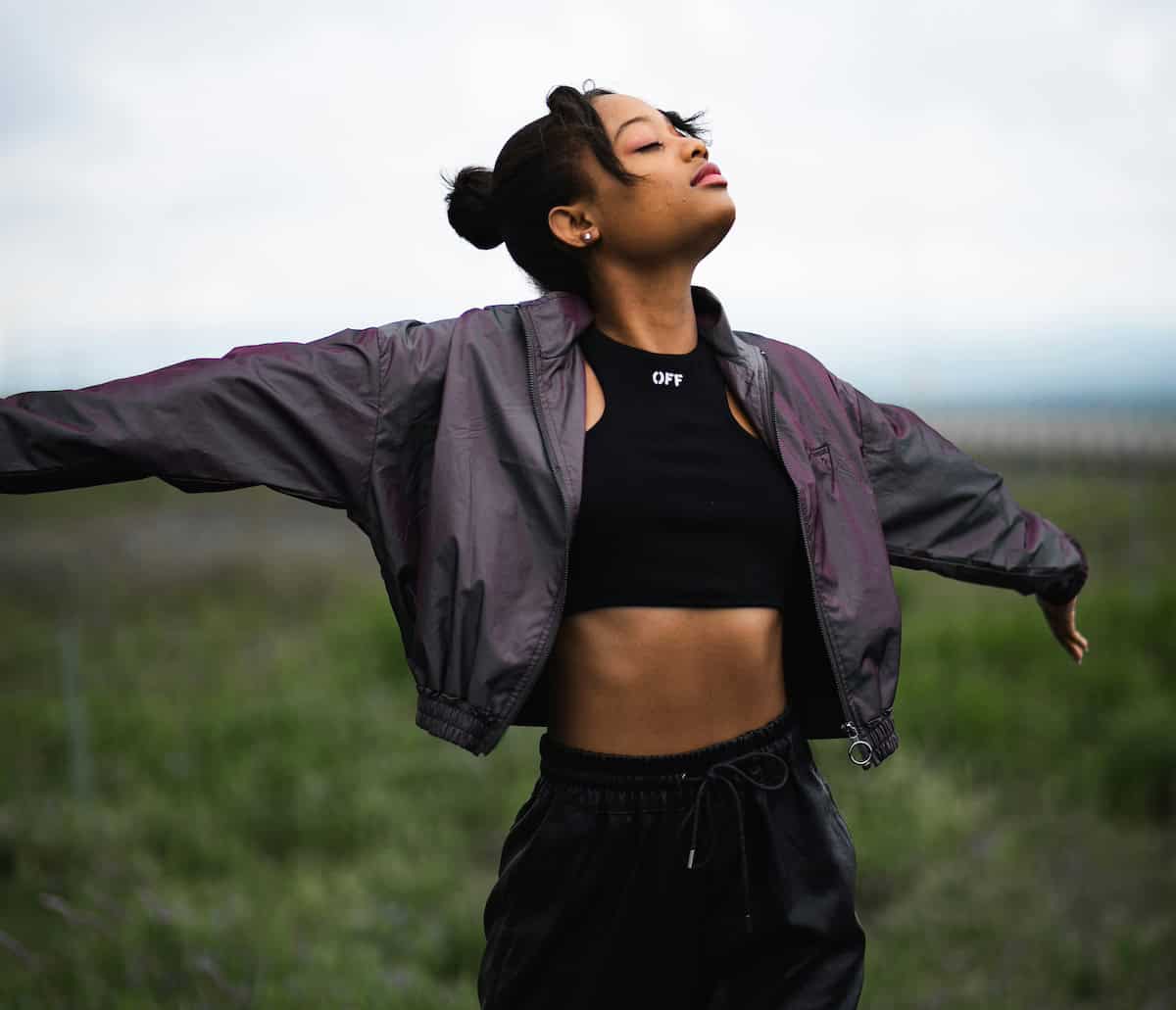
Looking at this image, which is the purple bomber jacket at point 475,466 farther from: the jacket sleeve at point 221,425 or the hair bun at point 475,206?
the hair bun at point 475,206

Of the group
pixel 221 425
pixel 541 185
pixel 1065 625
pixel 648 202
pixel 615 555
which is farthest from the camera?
pixel 1065 625

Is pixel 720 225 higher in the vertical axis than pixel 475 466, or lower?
higher

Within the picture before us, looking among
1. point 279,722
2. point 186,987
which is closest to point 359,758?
point 279,722

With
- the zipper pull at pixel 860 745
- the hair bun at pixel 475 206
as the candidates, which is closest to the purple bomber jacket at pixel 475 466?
the zipper pull at pixel 860 745

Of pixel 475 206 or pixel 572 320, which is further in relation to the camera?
pixel 475 206

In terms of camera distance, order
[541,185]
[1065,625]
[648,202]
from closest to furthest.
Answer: [648,202], [541,185], [1065,625]

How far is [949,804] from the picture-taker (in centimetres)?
596

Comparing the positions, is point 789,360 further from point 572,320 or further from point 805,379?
point 572,320

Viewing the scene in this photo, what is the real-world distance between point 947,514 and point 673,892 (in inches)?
38.6

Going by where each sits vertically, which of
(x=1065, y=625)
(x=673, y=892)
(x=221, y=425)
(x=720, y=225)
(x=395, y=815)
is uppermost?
(x=720, y=225)

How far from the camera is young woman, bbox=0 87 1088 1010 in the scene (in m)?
2.32

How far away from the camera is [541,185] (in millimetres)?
2656

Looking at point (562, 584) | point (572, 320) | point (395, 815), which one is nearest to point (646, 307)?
point (572, 320)

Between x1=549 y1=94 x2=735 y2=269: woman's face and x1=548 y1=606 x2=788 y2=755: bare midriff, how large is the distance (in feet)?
2.30
